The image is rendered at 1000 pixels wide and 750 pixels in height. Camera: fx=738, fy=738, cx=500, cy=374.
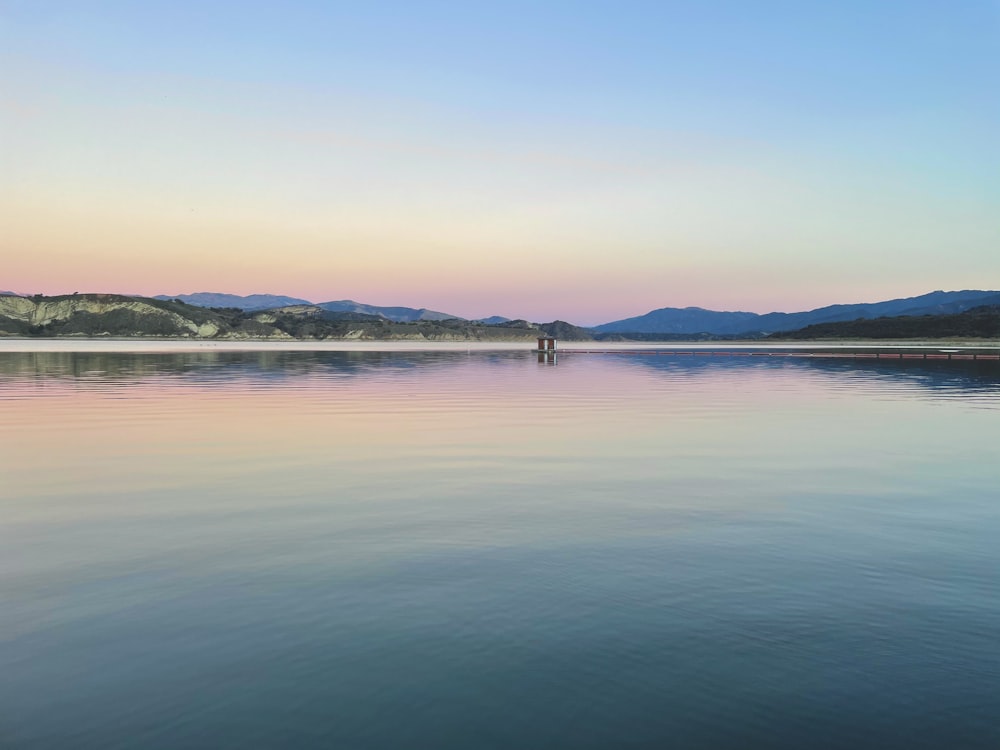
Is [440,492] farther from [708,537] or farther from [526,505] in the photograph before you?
[708,537]

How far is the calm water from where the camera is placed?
6.98m

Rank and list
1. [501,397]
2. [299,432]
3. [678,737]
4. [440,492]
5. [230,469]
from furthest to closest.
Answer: [501,397], [299,432], [230,469], [440,492], [678,737]

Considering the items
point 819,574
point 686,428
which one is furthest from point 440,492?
point 686,428

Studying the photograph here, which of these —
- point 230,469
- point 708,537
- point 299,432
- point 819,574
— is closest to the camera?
point 819,574

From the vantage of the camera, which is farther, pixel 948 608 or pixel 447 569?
pixel 447 569

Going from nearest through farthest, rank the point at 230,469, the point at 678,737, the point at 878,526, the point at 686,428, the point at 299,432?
1. the point at 678,737
2. the point at 878,526
3. the point at 230,469
4. the point at 299,432
5. the point at 686,428

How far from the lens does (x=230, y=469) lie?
20609mm

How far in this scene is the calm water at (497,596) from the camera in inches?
275

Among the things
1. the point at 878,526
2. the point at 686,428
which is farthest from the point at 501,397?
the point at 878,526

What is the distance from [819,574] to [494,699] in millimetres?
6310

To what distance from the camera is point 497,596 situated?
10.2 metres

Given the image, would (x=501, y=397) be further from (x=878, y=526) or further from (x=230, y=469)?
(x=878, y=526)

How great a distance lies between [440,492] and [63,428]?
62.1ft

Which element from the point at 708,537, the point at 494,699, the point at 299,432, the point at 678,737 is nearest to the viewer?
the point at 678,737
